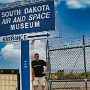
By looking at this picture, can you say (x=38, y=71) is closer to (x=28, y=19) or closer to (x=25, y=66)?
(x=25, y=66)

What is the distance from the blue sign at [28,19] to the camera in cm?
1205

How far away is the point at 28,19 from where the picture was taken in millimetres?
12477

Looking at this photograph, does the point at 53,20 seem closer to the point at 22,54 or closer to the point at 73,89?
the point at 22,54

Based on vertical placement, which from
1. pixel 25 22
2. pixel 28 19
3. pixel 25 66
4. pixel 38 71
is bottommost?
pixel 38 71

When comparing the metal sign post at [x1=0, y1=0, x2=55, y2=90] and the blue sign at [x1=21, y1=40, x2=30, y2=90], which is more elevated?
the metal sign post at [x1=0, y1=0, x2=55, y2=90]

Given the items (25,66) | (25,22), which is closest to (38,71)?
(25,66)

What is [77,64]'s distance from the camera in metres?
12.2

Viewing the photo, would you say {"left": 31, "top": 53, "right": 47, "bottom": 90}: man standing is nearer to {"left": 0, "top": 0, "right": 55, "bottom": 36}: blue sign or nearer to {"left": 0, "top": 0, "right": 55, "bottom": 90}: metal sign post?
{"left": 0, "top": 0, "right": 55, "bottom": 90}: metal sign post

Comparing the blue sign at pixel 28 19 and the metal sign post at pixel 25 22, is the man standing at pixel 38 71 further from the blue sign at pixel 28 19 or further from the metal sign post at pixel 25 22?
the blue sign at pixel 28 19

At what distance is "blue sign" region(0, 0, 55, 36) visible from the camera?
12047mm

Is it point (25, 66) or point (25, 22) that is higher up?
point (25, 22)

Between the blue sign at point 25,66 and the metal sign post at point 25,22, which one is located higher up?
the metal sign post at point 25,22

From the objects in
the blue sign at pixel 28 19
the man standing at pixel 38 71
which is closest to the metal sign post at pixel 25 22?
the blue sign at pixel 28 19

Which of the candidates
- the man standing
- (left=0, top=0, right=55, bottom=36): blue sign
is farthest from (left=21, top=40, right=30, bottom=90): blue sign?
(left=0, top=0, right=55, bottom=36): blue sign
